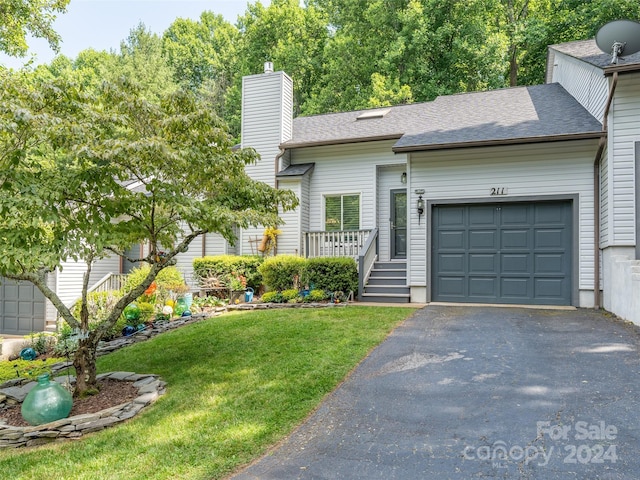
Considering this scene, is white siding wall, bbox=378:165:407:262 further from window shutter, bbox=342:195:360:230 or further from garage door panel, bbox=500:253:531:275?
garage door panel, bbox=500:253:531:275

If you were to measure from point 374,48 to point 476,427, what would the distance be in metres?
21.9

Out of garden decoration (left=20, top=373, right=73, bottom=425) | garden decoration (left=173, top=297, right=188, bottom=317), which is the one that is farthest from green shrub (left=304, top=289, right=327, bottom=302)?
garden decoration (left=20, top=373, right=73, bottom=425)

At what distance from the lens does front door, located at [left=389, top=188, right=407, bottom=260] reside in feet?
37.3

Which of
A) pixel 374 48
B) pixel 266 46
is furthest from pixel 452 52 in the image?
pixel 266 46

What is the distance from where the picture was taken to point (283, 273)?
10.3 metres

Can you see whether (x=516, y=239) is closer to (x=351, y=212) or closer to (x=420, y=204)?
(x=420, y=204)

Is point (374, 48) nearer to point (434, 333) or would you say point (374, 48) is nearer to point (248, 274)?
point (248, 274)

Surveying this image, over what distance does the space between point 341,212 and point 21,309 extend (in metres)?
9.77

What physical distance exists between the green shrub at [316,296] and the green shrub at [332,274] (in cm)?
29

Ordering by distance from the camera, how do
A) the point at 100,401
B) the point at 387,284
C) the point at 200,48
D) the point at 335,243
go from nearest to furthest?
1. the point at 100,401
2. the point at 387,284
3. the point at 335,243
4. the point at 200,48

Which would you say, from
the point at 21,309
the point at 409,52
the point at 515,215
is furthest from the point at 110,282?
the point at 409,52

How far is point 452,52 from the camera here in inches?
783

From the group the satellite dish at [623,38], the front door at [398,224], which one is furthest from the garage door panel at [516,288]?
the satellite dish at [623,38]

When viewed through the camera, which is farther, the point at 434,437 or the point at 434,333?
the point at 434,333
